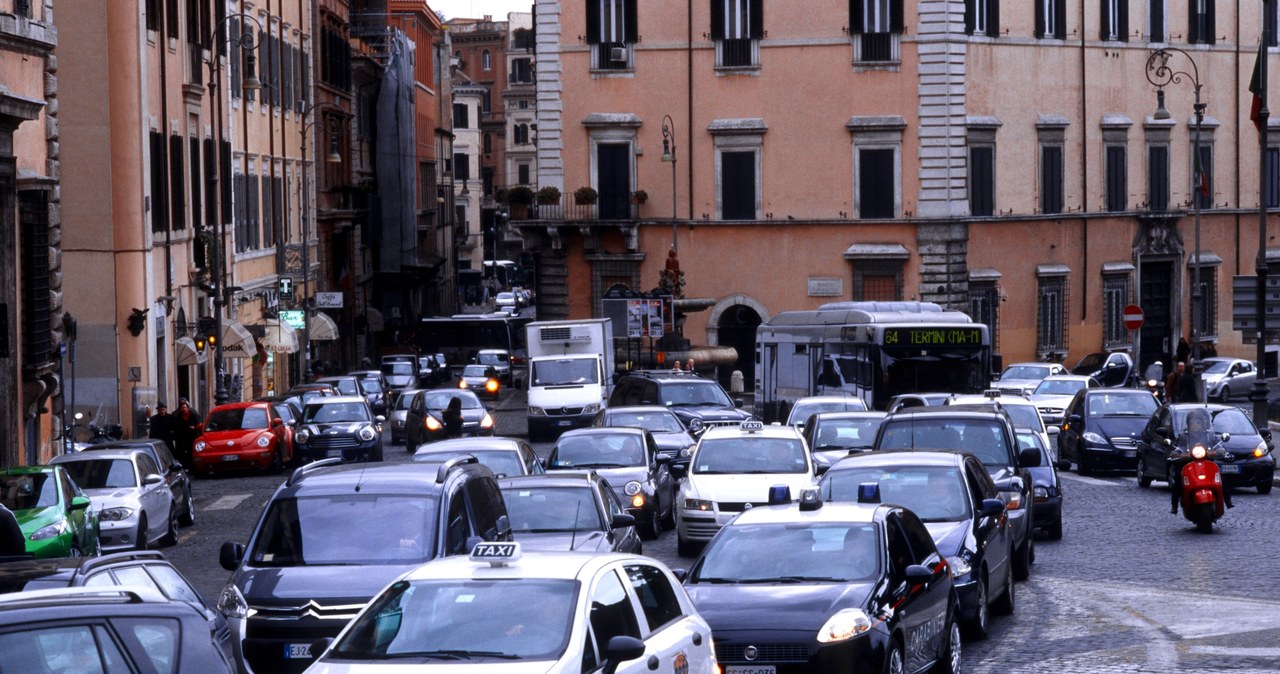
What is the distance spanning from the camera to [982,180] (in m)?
59.6

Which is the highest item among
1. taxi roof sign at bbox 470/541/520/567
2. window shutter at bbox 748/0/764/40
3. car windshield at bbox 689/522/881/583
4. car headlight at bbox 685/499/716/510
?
window shutter at bbox 748/0/764/40

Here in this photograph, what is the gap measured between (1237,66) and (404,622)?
196 feet

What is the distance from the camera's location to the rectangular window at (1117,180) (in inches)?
2469

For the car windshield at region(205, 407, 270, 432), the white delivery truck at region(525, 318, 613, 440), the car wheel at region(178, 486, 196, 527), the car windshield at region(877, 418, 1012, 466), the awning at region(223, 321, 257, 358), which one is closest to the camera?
the car windshield at region(877, 418, 1012, 466)

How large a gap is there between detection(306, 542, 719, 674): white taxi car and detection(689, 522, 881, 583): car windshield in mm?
2999

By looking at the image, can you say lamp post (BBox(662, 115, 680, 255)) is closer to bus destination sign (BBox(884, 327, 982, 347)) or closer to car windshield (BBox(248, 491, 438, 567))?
bus destination sign (BBox(884, 327, 982, 347))

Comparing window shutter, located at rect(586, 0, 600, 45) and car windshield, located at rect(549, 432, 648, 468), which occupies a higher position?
window shutter, located at rect(586, 0, 600, 45)

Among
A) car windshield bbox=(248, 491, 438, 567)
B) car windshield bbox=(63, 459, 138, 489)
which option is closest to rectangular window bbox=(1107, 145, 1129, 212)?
car windshield bbox=(63, 459, 138, 489)

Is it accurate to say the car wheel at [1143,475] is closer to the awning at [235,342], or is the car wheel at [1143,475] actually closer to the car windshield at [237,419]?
the car windshield at [237,419]

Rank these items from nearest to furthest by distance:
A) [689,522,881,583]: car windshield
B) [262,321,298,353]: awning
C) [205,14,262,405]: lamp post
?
[689,522,881,583]: car windshield < [205,14,262,405]: lamp post < [262,321,298,353]: awning

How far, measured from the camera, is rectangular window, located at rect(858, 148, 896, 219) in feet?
195

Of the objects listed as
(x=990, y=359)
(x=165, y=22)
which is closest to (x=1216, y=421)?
(x=990, y=359)

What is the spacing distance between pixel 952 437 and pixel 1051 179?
40035 mm

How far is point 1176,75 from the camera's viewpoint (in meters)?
63.8
